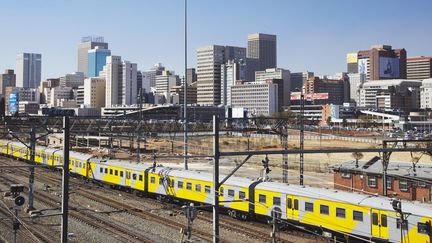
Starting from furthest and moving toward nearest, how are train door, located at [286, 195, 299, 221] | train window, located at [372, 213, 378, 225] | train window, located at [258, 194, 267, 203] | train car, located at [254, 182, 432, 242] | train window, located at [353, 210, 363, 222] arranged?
train window, located at [258, 194, 267, 203]
train door, located at [286, 195, 299, 221]
train window, located at [353, 210, 363, 222]
train window, located at [372, 213, 378, 225]
train car, located at [254, 182, 432, 242]

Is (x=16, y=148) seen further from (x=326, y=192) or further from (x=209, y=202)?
(x=326, y=192)

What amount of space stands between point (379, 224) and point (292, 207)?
507 centimetres

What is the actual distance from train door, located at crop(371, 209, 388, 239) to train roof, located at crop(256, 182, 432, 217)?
26 cm

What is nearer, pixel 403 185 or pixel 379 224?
pixel 379 224

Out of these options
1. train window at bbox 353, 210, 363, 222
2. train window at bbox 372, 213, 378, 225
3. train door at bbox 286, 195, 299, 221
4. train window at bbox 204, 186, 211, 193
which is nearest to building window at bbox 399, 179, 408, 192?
train door at bbox 286, 195, 299, 221

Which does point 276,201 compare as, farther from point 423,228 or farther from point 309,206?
point 423,228

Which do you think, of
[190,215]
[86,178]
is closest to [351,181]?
[86,178]

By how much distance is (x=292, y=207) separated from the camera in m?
24.9

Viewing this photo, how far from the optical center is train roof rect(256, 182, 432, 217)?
20.3 metres

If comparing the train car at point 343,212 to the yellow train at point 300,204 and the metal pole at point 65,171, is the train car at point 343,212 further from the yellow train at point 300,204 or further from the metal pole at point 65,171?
the metal pole at point 65,171

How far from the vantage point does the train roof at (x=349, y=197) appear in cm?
2028

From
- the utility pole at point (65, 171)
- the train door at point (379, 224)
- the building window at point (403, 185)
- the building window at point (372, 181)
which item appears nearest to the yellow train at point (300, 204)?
the train door at point (379, 224)

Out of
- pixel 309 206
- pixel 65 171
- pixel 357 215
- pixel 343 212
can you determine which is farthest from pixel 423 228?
pixel 65 171

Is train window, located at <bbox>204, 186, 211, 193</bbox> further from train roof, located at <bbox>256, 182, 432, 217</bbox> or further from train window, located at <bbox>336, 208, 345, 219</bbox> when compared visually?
train window, located at <bbox>336, 208, 345, 219</bbox>
